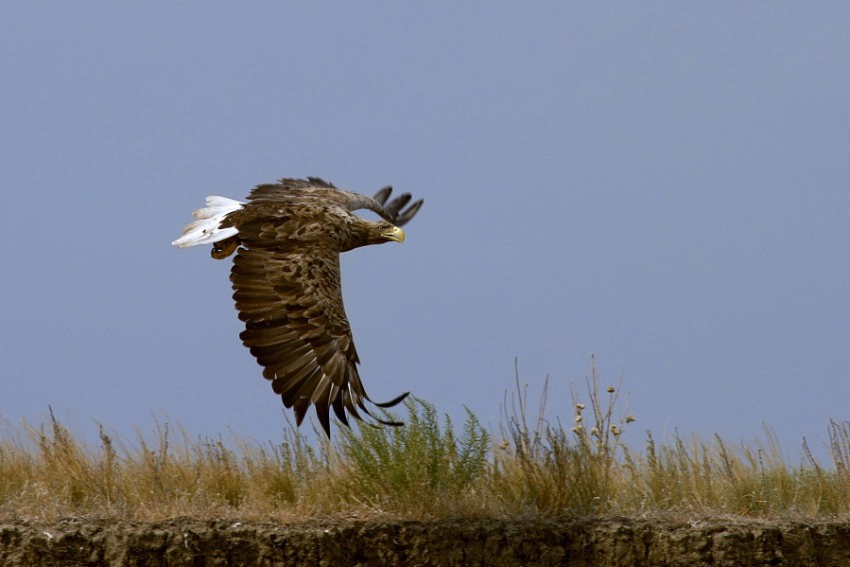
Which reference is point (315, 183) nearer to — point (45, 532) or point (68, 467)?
point (68, 467)

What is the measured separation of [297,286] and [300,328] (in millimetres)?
334

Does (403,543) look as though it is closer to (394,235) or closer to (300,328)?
(300,328)

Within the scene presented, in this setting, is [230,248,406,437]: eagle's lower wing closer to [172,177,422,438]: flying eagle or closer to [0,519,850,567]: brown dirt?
[172,177,422,438]: flying eagle

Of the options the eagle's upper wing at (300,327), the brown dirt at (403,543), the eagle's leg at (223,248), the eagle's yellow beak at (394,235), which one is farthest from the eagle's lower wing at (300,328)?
the eagle's yellow beak at (394,235)

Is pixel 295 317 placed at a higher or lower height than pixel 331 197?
lower

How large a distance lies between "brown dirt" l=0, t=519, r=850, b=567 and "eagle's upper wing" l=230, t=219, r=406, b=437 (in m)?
1.11

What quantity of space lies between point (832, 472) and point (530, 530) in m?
3.18

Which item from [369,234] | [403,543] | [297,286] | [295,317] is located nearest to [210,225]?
[369,234]

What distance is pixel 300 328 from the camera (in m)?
6.66

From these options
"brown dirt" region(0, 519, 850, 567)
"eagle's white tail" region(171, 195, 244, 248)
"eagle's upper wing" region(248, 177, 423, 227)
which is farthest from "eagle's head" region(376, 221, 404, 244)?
"brown dirt" region(0, 519, 850, 567)

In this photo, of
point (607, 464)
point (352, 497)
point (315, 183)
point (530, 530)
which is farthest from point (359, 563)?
point (315, 183)

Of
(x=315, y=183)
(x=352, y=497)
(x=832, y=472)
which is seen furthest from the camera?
(x=315, y=183)

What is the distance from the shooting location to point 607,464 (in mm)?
7781

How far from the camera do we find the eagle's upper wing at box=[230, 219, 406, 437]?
6.35 m
